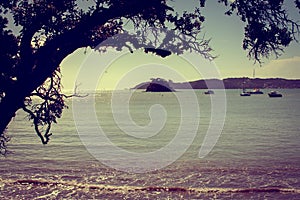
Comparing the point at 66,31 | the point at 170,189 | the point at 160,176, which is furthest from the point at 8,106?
the point at 160,176

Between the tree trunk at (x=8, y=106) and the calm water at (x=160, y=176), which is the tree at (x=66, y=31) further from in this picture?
the calm water at (x=160, y=176)

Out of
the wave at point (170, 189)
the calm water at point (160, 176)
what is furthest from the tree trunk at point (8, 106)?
the wave at point (170, 189)

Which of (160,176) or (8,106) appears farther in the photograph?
(160,176)

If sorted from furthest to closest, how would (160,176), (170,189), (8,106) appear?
(160,176) → (170,189) → (8,106)

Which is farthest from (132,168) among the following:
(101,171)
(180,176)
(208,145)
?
(208,145)

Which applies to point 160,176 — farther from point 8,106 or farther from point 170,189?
point 8,106

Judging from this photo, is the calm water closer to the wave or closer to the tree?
the wave

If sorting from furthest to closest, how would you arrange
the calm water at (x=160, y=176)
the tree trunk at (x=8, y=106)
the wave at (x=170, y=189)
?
the wave at (x=170, y=189)
the calm water at (x=160, y=176)
the tree trunk at (x=8, y=106)

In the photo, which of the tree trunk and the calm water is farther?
the calm water

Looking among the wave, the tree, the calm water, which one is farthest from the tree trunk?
the wave

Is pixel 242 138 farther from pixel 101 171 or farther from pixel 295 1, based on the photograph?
pixel 295 1

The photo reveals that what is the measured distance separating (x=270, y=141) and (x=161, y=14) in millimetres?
48538

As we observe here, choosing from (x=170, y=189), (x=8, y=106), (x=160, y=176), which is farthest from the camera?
(x=160, y=176)

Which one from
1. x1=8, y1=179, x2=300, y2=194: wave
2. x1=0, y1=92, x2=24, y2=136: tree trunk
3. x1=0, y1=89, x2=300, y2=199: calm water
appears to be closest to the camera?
x1=0, y1=92, x2=24, y2=136: tree trunk
